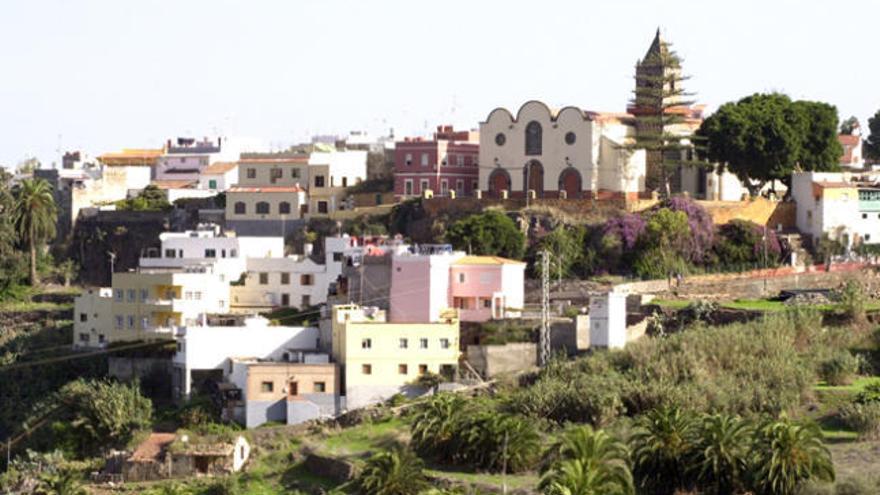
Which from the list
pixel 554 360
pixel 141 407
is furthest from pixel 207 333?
pixel 554 360

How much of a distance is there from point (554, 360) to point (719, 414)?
10205 millimetres

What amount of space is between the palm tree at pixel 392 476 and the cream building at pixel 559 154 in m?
24.0

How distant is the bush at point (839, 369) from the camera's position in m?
58.4

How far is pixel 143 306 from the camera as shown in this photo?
67562 millimetres

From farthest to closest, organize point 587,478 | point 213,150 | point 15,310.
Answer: point 213,150 → point 15,310 → point 587,478

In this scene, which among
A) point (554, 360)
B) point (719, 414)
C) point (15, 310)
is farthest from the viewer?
point (15, 310)

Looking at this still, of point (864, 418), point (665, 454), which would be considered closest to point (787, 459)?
point (665, 454)

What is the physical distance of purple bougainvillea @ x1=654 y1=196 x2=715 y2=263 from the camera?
7162 cm

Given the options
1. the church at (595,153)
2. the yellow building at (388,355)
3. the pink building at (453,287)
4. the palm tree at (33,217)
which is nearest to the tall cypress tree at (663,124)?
the church at (595,153)

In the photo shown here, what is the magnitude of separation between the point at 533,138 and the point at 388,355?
16724 mm

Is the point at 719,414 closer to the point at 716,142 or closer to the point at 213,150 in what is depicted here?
the point at 716,142

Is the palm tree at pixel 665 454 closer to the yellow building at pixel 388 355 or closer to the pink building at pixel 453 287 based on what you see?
the yellow building at pixel 388 355

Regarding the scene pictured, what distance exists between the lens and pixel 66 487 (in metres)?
54.5

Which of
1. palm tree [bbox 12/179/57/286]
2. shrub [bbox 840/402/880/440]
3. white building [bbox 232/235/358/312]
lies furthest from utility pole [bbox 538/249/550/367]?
palm tree [bbox 12/179/57/286]
